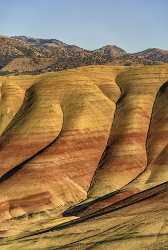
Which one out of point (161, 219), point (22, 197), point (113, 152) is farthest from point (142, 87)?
point (161, 219)

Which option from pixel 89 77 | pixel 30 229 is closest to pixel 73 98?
pixel 89 77

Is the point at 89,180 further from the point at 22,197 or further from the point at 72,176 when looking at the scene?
the point at 22,197

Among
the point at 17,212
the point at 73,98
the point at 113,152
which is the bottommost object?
the point at 17,212

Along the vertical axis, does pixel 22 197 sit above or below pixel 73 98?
below

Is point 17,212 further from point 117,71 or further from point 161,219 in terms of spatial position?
point 117,71

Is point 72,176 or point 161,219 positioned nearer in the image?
point 161,219

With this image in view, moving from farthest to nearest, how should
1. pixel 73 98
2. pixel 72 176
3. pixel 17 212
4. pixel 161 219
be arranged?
pixel 73 98
pixel 72 176
pixel 17 212
pixel 161 219

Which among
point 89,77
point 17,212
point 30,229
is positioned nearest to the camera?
point 30,229
